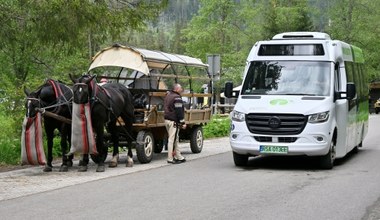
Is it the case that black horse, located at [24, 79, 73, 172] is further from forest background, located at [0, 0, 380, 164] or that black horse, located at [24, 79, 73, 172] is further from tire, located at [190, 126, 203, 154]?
tire, located at [190, 126, 203, 154]

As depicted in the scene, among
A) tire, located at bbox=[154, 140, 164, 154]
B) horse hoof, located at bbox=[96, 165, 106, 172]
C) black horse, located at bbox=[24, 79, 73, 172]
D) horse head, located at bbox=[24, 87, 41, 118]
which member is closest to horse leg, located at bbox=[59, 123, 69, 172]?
black horse, located at bbox=[24, 79, 73, 172]

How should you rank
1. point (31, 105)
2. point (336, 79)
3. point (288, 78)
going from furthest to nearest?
point (336, 79)
point (288, 78)
point (31, 105)

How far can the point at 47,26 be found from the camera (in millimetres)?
14000

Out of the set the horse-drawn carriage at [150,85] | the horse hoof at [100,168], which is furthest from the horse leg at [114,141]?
the horse hoof at [100,168]

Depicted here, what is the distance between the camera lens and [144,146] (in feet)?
48.0

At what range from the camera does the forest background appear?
557 inches

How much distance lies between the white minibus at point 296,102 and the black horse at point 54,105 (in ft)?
12.0

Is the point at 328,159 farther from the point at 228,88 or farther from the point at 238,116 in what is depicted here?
the point at 228,88

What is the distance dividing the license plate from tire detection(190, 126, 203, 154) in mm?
4849

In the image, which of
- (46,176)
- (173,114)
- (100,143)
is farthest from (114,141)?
(46,176)

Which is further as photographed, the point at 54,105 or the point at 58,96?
the point at 58,96

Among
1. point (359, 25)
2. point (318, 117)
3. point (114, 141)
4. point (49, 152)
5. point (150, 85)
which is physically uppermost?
point (359, 25)

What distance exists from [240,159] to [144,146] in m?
2.36

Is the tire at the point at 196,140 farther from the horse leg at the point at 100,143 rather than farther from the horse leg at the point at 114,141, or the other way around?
the horse leg at the point at 100,143
